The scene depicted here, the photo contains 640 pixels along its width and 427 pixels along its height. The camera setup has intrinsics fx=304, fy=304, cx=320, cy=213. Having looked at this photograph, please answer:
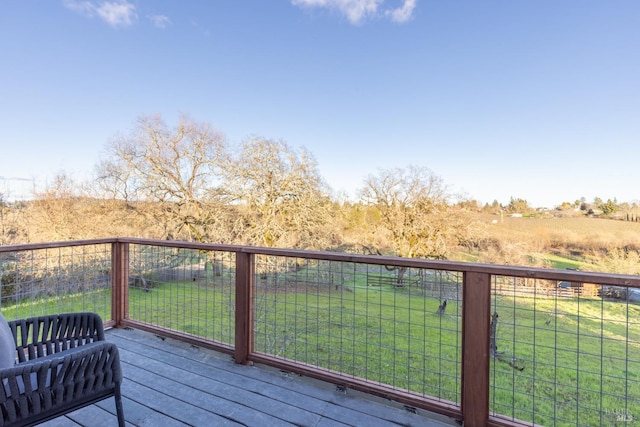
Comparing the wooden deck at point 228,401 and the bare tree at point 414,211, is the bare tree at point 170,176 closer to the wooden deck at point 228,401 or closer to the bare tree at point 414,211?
the bare tree at point 414,211

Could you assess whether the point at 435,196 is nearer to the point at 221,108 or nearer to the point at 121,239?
the point at 221,108

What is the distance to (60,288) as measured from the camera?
4133 mm

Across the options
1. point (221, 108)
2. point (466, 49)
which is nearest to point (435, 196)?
point (466, 49)

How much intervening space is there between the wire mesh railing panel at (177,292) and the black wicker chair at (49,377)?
1.34 metres

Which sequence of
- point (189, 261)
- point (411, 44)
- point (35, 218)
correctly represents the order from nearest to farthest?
point (189, 261) < point (35, 218) < point (411, 44)

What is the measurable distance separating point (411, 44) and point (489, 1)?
2.15 metres

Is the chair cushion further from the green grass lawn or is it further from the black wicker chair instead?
the green grass lawn

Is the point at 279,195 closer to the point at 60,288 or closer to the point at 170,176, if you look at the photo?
the point at 170,176

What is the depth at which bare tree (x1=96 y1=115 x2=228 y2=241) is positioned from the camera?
10406 mm

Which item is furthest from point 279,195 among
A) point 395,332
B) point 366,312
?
point 395,332

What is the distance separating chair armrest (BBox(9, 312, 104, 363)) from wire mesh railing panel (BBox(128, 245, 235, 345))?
1168 mm

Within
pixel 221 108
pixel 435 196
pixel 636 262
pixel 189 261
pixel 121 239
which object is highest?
pixel 221 108

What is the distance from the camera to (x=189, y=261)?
5.10 m

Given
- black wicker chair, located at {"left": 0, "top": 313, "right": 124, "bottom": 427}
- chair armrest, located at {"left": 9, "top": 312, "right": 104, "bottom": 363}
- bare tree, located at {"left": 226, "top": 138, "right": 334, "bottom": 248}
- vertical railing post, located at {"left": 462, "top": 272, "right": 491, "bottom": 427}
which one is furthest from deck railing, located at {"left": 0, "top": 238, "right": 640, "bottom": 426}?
bare tree, located at {"left": 226, "top": 138, "right": 334, "bottom": 248}
